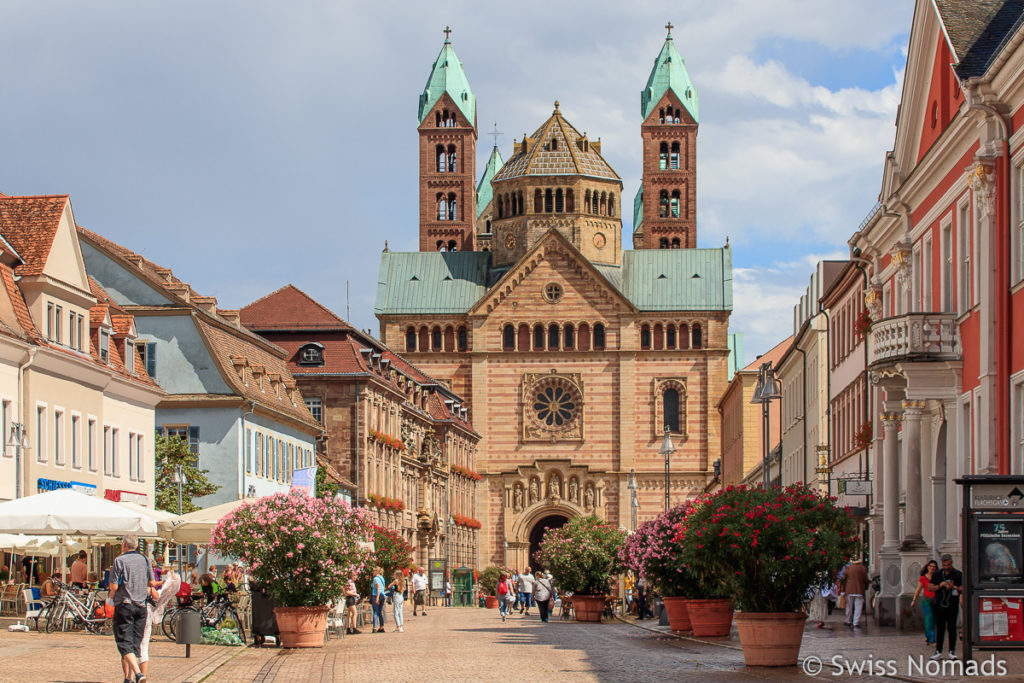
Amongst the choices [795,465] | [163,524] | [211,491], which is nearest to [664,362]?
[795,465]

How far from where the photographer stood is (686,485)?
106 metres

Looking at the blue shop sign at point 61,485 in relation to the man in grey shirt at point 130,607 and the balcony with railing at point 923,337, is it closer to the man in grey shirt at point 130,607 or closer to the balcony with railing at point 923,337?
the balcony with railing at point 923,337

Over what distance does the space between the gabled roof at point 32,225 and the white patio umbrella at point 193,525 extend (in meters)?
7.67

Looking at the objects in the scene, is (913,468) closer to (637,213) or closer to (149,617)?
(149,617)

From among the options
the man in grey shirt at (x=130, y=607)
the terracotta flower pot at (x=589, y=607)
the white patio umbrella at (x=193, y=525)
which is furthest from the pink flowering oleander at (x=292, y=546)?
the terracotta flower pot at (x=589, y=607)

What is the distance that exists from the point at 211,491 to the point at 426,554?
128ft

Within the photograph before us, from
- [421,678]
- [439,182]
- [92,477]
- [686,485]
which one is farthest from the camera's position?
[439,182]

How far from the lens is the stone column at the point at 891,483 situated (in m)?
36.2

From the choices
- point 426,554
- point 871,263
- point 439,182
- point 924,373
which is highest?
point 439,182

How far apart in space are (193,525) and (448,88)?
9766 centimetres

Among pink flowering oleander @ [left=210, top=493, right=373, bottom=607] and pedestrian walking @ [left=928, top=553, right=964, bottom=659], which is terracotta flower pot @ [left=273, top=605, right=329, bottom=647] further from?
pedestrian walking @ [left=928, top=553, right=964, bottom=659]

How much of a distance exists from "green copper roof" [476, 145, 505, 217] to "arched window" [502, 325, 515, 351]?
2069 inches

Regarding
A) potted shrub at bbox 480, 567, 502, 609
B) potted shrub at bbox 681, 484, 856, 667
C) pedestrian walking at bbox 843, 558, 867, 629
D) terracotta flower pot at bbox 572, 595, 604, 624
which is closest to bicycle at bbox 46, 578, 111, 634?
potted shrub at bbox 681, 484, 856, 667

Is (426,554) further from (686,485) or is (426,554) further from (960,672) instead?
(960,672)
